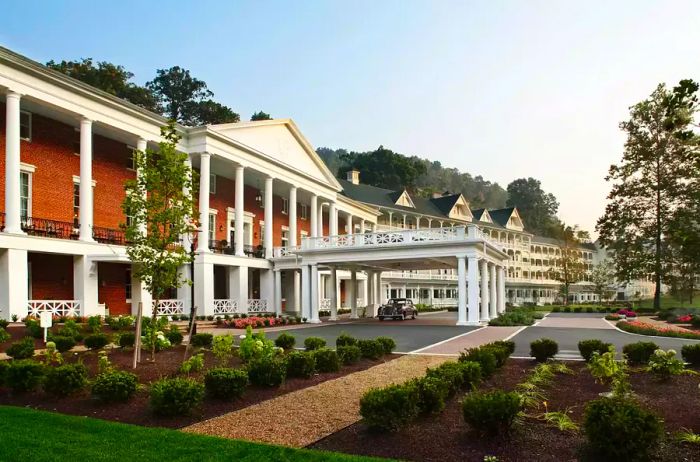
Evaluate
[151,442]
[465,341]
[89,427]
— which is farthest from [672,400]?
[465,341]

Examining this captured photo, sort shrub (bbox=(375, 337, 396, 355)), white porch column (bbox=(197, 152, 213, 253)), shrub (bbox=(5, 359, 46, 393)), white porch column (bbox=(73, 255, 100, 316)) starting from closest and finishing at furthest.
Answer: shrub (bbox=(5, 359, 46, 393))
shrub (bbox=(375, 337, 396, 355))
white porch column (bbox=(73, 255, 100, 316))
white porch column (bbox=(197, 152, 213, 253))

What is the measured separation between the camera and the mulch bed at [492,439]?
6.46 m

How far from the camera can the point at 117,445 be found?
694 cm

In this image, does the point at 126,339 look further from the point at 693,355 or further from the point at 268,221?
the point at 268,221

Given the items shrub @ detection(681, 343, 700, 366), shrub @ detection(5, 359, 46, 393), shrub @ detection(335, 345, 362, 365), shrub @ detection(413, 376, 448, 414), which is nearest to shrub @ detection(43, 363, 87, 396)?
shrub @ detection(5, 359, 46, 393)

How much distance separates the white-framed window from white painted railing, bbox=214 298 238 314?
511 inches

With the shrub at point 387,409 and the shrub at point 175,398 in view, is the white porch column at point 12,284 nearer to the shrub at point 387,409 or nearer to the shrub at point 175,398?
the shrub at point 175,398

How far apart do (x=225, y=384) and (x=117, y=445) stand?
251 cm

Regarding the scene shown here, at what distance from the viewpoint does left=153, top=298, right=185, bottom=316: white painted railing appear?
2941cm

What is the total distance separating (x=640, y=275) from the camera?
4838cm

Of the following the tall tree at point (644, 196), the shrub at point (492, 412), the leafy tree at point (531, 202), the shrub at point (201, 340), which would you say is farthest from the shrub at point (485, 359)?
the leafy tree at point (531, 202)

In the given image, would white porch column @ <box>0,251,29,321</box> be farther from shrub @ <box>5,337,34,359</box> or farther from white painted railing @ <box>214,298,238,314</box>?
white painted railing @ <box>214,298,238,314</box>

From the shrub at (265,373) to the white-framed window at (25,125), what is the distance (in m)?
21.1

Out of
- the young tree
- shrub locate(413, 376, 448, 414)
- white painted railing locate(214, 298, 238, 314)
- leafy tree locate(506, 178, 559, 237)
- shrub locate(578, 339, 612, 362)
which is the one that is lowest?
white painted railing locate(214, 298, 238, 314)
